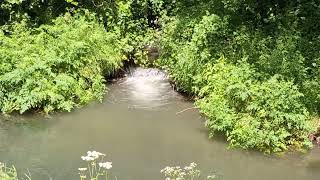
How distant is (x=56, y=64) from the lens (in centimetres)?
1164

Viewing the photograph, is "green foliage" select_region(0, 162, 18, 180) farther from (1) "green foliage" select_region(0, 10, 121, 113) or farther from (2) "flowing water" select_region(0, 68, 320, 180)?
(1) "green foliage" select_region(0, 10, 121, 113)

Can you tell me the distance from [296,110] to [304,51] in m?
2.17

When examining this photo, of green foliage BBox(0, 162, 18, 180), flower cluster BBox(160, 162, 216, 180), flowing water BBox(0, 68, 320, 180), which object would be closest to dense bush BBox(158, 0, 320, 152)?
flowing water BBox(0, 68, 320, 180)

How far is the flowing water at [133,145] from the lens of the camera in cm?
853

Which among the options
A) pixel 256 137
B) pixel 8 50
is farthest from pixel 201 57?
pixel 8 50

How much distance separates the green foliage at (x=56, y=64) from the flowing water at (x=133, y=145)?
360 millimetres

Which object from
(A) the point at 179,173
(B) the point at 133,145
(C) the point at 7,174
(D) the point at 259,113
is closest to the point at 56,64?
(B) the point at 133,145

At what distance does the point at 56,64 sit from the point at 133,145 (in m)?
3.27

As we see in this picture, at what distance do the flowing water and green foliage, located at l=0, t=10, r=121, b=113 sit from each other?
1.18 ft

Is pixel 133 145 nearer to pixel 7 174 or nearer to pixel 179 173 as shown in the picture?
pixel 7 174

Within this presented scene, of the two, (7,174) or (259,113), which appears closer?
(7,174)

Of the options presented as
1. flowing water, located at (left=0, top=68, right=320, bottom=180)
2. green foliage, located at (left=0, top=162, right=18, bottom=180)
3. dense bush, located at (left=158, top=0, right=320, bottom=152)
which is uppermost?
dense bush, located at (left=158, top=0, right=320, bottom=152)

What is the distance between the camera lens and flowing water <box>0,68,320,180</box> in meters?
8.53

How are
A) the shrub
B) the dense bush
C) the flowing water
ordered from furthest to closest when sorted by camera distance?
1. the dense bush
2. the shrub
3. the flowing water
